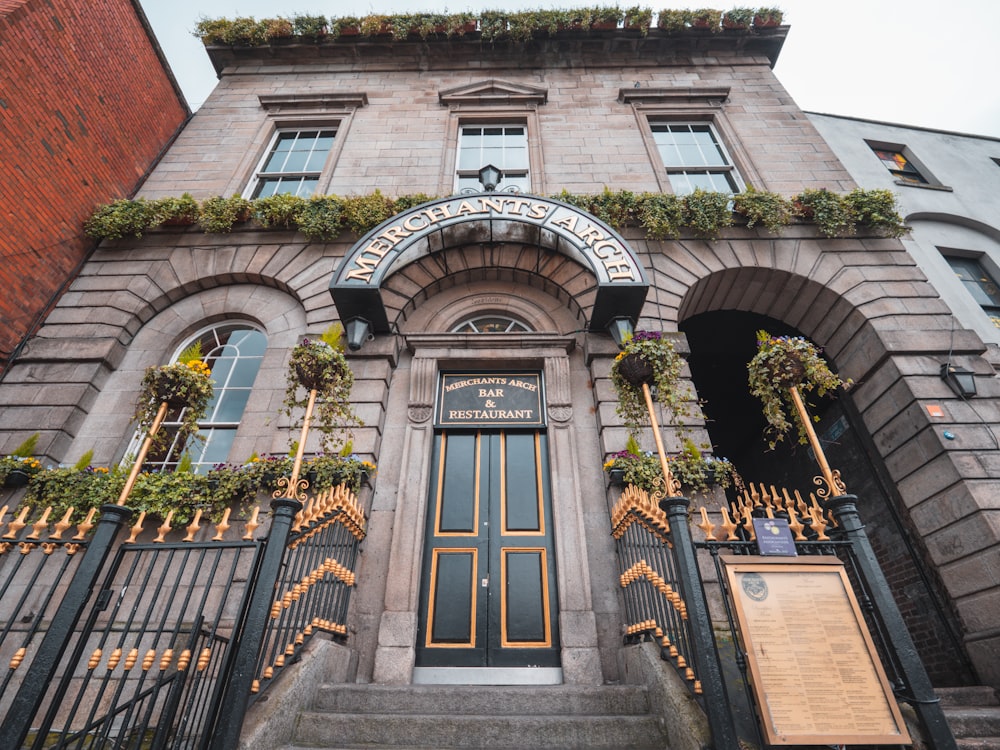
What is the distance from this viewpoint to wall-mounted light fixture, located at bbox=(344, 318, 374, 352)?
23.4ft

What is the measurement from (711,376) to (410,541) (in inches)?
374

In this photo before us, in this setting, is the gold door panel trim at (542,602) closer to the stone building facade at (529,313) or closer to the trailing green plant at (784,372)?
the stone building facade at (529,313)

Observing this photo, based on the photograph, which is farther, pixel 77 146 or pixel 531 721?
pixel 77 146

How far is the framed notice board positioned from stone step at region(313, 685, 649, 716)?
4.56ft

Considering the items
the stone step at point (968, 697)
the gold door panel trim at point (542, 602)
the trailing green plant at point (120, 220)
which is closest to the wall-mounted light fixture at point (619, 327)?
the gold door panel trim at point (542, 602)

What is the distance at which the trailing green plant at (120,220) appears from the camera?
28.7 feet

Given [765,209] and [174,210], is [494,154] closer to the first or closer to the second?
[765,209]

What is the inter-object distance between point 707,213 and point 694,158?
327cm

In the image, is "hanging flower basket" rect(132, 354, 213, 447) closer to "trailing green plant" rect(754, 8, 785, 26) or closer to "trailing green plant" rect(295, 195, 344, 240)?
"trailing green plant" rect(295, 195, 344, 240)

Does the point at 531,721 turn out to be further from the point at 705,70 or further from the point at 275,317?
the point at 705,70

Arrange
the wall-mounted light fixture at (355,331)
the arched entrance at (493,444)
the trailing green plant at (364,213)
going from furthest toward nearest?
the trailing green plant at (364,213) < the wall-mounted light fixture at (355,331) < the arched entrance at (493,444)

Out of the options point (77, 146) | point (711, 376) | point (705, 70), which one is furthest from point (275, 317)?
point (705, 70)

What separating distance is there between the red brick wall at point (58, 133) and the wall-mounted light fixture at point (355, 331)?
5.35m

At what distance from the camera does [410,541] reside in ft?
20.3
